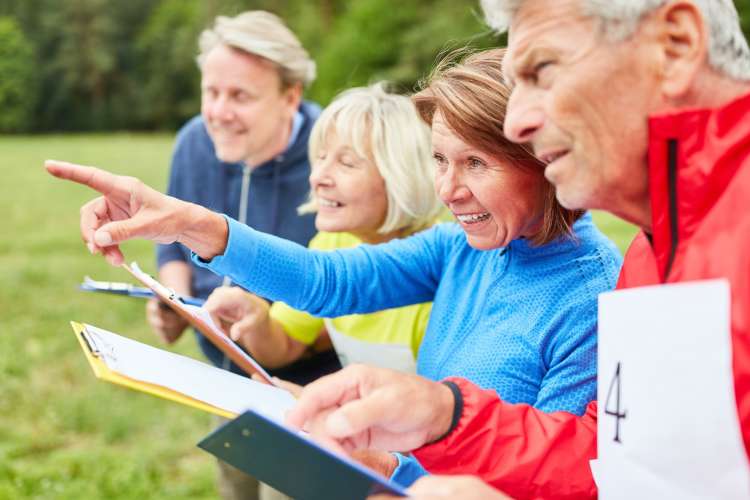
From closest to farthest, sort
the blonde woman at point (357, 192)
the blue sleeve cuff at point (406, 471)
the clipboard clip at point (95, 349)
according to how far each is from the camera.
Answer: the clipboard clip at point (95, 349)
the blue sleeve cuff at point (406, 471)
the blonde woman at point (357, 192)

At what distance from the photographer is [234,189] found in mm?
3359

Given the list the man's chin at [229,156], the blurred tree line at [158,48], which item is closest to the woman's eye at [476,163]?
the man's chin at [229,156]

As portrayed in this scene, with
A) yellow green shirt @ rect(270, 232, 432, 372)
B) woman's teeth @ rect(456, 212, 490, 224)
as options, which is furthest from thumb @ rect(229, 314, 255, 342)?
woman's teeth @ rect(456, 212, 490, 224)

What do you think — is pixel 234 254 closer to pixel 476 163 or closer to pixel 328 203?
pixel 476 163

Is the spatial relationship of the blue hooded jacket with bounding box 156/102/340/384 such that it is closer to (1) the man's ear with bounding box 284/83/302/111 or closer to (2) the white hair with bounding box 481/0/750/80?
(1) the man's ear with bounding box 284/83/302/111

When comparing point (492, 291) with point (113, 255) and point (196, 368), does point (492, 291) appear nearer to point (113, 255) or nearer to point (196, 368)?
point (196, 368)

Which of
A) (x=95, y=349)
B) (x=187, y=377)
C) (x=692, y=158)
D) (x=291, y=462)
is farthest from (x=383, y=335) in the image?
(x=692, y=158)

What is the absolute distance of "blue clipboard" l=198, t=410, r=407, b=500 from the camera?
1107mm

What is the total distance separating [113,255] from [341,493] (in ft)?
2.68

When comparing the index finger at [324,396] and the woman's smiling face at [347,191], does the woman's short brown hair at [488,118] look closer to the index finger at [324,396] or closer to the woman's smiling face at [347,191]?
the index finger at [324,396]

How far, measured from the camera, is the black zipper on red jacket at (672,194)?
120cm

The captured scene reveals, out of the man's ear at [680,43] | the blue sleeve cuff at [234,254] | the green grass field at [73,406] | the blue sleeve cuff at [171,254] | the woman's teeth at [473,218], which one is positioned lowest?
the green grass field at [73,406]

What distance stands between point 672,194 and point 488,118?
21.7 inches

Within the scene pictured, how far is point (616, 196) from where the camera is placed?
1.30m
